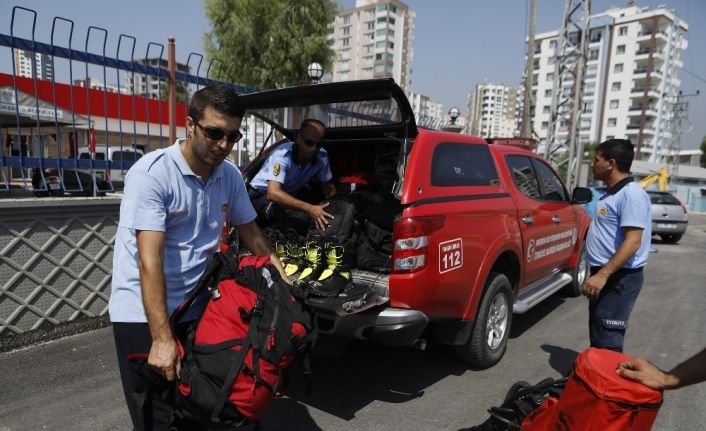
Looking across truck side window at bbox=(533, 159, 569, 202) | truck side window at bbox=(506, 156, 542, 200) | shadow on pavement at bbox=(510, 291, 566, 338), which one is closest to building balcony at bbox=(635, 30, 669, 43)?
shadow on pavement at bbox=(510, 291, 566, 338)

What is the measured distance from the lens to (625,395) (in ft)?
5.54

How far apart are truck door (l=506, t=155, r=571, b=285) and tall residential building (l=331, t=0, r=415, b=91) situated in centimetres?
8545

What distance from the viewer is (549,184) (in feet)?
16.3

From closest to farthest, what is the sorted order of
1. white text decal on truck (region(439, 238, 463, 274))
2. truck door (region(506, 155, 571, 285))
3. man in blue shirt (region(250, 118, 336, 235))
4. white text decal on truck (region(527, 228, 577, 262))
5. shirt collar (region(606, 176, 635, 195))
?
white text decal on truck (region(439, 238, 463, 274)) < shirt collar (region(606, 176, 635, 195)) < man in blue shirt (region(250, 118, 336, 235)) < truck door (region(506, 155, 571, 285)) < white text decal on truck (region(527, 228, 577, 262))

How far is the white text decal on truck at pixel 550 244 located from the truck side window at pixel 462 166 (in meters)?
0.81

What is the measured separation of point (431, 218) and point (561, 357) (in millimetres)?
2174

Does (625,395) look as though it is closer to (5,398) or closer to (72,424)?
(72,424)

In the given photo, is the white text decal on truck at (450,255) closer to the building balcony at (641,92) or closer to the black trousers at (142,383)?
the black trousers at (142,383)

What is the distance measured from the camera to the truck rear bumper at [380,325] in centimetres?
268

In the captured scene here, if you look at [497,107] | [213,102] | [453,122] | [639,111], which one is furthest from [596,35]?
[213,102]

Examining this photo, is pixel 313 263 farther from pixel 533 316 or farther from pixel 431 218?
pixel 533 316

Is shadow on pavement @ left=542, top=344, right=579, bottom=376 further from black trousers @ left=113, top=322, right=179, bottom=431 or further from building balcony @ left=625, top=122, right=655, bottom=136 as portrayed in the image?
building balcony @ left=625, top=122, right=655, bottom=136

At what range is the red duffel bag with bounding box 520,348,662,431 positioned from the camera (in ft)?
5.51

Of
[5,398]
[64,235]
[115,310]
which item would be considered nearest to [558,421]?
[115,310]
